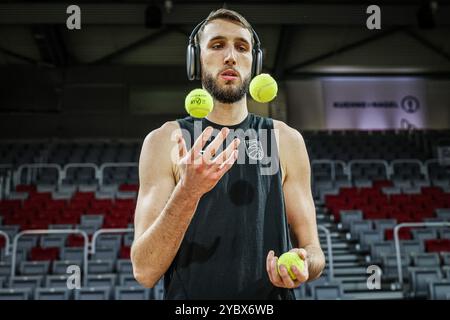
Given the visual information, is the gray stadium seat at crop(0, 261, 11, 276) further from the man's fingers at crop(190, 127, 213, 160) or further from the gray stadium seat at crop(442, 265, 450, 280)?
the man's fingers at crop(190, 127, 213, 160)

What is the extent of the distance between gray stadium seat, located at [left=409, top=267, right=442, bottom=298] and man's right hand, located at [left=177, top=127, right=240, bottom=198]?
585cm

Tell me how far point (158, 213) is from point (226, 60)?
24.6 inches

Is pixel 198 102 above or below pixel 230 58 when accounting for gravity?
below

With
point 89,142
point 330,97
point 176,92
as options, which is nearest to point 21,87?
point 89,142

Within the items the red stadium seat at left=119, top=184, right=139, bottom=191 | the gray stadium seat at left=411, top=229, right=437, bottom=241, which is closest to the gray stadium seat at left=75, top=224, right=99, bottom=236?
the red stadium seat at left=119, top=184, right=139, bottom=191

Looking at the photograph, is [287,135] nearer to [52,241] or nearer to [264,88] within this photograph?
[264,88]

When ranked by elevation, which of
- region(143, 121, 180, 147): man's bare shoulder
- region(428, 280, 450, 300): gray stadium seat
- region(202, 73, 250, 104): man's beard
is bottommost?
region(428, 280, 450, 300): gray stadium seat

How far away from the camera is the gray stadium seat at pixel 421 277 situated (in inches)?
249

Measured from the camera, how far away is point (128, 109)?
1545cm

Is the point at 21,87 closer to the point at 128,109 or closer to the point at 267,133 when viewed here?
the point at 128,109

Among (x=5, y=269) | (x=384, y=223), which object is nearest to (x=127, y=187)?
(x=5, y=269)

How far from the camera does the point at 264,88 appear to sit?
1.70 metres

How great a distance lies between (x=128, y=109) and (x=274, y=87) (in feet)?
46.6

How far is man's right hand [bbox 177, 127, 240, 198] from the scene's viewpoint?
1.31 metres
